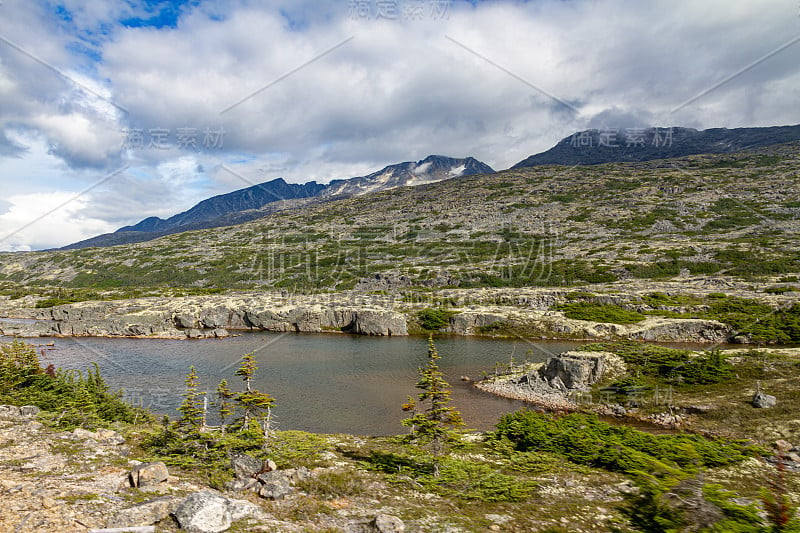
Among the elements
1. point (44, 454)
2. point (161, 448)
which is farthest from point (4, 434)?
point (161, 448)

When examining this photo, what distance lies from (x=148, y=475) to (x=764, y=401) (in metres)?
39.5

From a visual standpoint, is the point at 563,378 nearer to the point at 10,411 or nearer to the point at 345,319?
the point at 10,411

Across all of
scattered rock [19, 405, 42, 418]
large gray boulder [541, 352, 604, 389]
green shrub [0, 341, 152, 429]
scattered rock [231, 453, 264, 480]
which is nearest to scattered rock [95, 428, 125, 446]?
green shrub [0, 341, 152, 429]

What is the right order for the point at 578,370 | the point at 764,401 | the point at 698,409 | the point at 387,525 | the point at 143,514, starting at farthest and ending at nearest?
the point at 578,370 < the point at 698,409 < the point at 764,401 < the point at 387,525 < the point at 143,514

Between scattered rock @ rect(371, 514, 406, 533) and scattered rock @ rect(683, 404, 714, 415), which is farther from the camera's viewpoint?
scattered rock @ rect(683, 404, 714, 415)

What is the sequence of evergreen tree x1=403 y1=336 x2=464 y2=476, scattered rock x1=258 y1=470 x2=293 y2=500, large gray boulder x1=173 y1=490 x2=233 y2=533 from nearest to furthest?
large gray boulder x1=173 y1=490 x2=233 y2=533 < scattered rock x1=258 y1=470 x2=293 y2=500 < evergreen tree x1=403 y1=336 x2=464 y2=476

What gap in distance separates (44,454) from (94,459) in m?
1.77

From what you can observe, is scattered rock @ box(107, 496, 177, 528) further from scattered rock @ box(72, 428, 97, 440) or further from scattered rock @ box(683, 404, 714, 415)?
scattered rock @ box(683, 404, 714, 415)

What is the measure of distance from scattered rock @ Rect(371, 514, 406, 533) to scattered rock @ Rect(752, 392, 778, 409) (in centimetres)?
3227

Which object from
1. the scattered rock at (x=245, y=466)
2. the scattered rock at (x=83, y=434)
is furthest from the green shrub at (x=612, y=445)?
the scattered rock at (x=83, y=434)

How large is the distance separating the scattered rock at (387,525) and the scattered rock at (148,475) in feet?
25.4

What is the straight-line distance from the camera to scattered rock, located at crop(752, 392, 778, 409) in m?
27.9

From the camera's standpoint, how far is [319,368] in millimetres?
51875

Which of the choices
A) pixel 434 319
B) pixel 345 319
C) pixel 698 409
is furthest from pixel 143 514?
pixel 345 319
